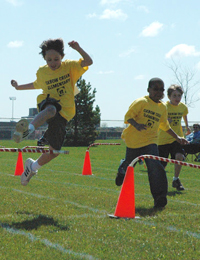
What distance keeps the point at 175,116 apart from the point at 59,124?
12.7ft

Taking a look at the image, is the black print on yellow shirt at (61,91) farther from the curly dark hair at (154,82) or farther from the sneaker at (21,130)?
the curly dark hair at (154,82)

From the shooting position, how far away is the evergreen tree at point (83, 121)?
45281 millimetres

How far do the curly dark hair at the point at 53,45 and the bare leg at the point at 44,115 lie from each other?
91 centimetres

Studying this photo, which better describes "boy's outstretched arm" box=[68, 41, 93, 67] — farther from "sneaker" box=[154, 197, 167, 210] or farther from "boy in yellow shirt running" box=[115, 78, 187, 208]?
"sneaker" box=[154, 197, 167, 210]

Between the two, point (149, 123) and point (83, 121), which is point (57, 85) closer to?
point (149, 123)

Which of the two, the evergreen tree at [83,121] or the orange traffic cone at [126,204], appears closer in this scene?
the orange traffic cone at [126,204]

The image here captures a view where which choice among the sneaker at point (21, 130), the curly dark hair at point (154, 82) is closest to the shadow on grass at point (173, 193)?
the curly dark hair at point (154, 82)

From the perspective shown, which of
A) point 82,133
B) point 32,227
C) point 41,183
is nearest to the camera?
point 32,227

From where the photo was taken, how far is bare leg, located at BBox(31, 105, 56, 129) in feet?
19.8

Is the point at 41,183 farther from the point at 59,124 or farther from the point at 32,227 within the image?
the point at 32,227

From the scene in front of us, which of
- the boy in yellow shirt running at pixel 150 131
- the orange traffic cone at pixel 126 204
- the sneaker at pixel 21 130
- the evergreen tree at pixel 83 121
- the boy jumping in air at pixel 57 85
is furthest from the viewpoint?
the evergreen tree at pixel 83 121

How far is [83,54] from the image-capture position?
6.12m

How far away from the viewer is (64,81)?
632cm

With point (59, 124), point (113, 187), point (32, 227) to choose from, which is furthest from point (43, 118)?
point (113, 187)
